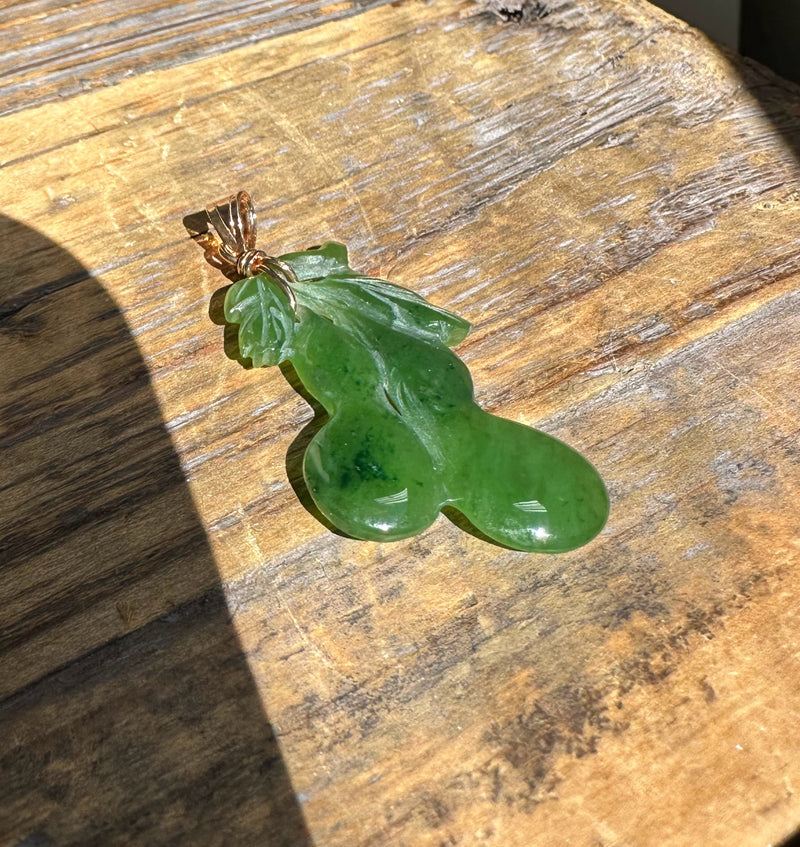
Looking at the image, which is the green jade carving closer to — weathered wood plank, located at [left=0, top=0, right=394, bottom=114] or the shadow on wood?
the shadow on wood

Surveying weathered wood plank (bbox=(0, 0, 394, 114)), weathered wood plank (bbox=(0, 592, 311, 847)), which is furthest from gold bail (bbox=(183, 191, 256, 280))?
weathered wood plank (bbox=(0, 592, 311, 847))

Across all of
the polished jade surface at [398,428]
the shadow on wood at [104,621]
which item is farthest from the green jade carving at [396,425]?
the shadow on wood at [104,621]

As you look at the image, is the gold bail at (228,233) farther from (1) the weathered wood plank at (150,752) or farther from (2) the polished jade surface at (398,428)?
(1) the weathered wood plank at (150,752)

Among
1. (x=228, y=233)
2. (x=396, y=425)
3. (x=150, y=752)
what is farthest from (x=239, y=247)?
(x=150, y=752)

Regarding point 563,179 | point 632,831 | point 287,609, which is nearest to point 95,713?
point 287,609

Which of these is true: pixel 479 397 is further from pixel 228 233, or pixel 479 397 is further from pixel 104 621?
pixel 104 621

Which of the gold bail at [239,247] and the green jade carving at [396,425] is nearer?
the green jade carving at [396,425]

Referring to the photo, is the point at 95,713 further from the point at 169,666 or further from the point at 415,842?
the point at 415,842
